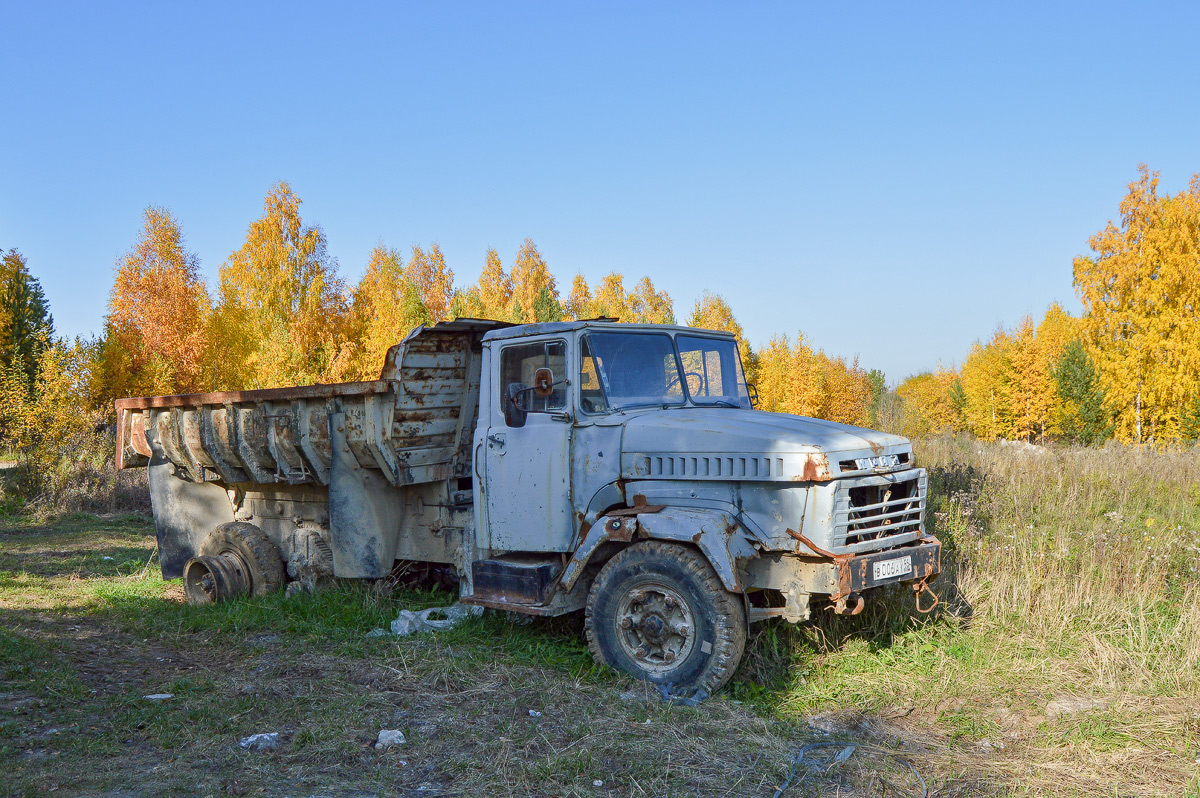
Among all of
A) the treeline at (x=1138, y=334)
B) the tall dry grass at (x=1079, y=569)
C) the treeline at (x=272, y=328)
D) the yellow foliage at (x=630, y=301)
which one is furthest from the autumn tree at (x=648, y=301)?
the tall dry grass at (x=1079, y=569)

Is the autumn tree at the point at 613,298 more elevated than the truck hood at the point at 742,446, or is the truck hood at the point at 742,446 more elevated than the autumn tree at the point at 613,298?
the autumn tree at the point at 613,298

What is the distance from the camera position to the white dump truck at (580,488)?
16.4 ft

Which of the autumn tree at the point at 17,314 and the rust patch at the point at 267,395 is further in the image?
the autumn tree at the point at 17,314

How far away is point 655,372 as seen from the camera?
608cm

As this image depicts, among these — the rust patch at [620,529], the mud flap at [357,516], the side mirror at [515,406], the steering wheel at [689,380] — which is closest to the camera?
the rust patch at [620,529]

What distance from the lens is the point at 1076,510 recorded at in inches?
368

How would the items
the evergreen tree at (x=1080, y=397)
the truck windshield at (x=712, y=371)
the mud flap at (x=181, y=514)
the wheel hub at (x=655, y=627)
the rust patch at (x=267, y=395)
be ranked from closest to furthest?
the wheel hub at (x=655, y=627)
the truck windshield at (x=712, y=371)
the rust patch at (x=267, y=395)
the mud flap at (x=181, y=514)
the evergreen tree at (x=1080, y=397)

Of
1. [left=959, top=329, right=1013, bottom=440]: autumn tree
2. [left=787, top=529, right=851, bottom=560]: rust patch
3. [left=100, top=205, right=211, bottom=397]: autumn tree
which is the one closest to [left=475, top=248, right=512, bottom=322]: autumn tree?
[left=100, top=205, right=211, bottom=397]: autumn tree

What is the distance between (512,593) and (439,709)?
43.7 inches

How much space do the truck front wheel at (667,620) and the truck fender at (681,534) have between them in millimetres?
112

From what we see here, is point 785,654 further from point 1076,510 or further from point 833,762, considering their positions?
point 1076,510

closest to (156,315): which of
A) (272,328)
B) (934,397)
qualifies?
(272,328)

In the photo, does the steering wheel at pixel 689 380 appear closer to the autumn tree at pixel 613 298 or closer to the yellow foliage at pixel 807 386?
the yellow foliage at pixel 807 386

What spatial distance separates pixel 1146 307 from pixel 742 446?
24.5 meters
